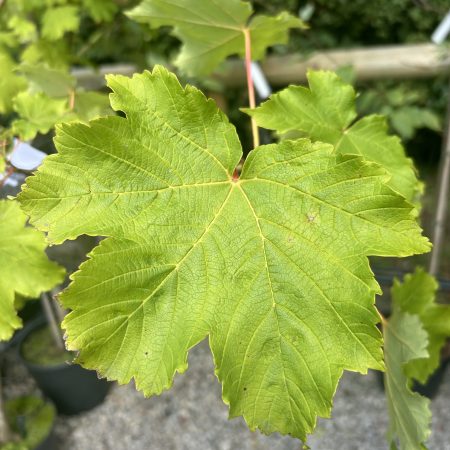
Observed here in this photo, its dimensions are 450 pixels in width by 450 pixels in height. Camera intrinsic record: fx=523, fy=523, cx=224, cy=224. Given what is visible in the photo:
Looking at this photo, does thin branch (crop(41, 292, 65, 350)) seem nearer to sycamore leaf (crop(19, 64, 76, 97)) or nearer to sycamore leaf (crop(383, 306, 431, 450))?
sycamore leaf (crop(19, 64, 76, 97))

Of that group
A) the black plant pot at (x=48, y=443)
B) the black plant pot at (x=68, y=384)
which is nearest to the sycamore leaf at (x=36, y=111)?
the black plant pot at (x=68, y=384)

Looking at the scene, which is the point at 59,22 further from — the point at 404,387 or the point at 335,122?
the point at 404,387

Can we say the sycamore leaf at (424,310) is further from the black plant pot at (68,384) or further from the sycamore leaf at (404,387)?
the black plant pot at (68,384)

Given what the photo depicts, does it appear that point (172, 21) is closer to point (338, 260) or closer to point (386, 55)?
point (338, 260)

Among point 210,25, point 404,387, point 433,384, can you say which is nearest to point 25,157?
point 210,25

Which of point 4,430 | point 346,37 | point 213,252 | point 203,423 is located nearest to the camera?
point 213,252

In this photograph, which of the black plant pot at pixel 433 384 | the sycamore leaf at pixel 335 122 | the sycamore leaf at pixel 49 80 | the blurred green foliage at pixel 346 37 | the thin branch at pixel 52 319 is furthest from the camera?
the blurred green foliage at pixel 346 37

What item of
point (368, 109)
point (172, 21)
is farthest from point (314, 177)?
point (368, 109)
